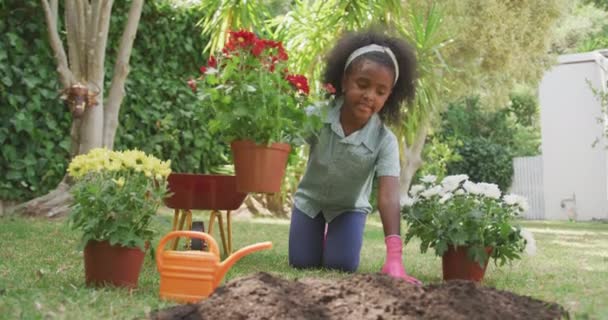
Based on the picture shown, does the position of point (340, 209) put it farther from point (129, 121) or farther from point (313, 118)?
point (129, 121)

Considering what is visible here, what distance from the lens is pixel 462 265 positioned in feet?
10.4

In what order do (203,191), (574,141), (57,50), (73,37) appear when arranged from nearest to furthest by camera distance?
(203,191), (57,50), (73,37), (574,141)

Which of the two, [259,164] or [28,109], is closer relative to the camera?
[259,164]

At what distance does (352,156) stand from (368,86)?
1.29ft

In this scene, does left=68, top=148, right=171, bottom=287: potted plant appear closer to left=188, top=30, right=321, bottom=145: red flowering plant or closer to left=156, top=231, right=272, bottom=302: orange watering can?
left=156, top=231, right=272, bottom=302: orange watering can

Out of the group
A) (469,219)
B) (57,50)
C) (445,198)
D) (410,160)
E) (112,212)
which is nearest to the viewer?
(112,212)

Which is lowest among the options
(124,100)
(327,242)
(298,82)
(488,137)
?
(327,242)

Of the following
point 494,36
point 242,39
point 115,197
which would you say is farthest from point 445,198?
point 494,36

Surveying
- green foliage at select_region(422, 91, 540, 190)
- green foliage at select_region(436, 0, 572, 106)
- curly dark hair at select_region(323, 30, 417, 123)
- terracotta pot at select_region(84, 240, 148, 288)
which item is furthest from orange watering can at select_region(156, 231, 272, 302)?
green foliage at select_region(422, 91, 540, 190)

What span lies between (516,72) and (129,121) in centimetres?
550

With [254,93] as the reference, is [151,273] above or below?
below

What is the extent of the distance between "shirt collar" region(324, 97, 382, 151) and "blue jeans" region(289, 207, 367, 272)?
47 cm

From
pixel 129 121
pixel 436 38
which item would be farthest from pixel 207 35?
pixel 436 38

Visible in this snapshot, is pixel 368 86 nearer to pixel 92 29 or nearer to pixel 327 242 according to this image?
pixel 327 242
